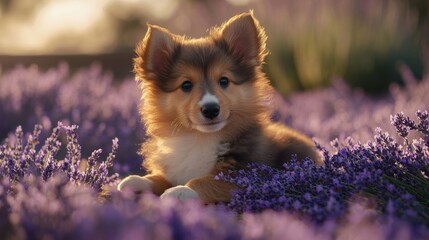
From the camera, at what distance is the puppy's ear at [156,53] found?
435 cm

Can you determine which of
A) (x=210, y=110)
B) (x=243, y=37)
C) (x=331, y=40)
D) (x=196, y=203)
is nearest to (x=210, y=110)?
(x=210, y=110)

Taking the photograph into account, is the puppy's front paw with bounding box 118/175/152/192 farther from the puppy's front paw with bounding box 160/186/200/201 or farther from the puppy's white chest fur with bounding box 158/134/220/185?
the puppy's front paw with bounding box 160/186/200/201

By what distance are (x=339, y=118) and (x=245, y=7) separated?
19.7ft

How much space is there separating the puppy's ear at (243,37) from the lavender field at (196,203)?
2.70ft

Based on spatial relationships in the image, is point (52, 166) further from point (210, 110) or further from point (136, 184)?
point (210, 110)

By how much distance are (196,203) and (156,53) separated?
179 cm

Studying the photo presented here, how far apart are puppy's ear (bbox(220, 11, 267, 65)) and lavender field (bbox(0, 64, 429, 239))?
822 millimetres

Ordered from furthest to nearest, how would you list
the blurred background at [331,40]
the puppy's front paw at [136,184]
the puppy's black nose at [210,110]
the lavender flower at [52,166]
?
the blurred background at [331,40]
the puppy's front paw at [136,184]
the puppy's black nose at [210,110]
the lavender flower at [52,166]

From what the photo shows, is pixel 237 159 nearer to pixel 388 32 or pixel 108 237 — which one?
pixel 108 237

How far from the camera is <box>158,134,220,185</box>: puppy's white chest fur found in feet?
13.7

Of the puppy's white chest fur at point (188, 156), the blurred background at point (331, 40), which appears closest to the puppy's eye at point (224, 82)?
the puppy's white chest fur at point (188, 156)

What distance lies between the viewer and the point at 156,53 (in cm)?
438

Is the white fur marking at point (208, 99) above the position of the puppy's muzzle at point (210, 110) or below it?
above

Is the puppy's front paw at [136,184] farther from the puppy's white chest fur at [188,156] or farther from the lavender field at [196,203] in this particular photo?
the puppy's white chest fur at [188,156]
